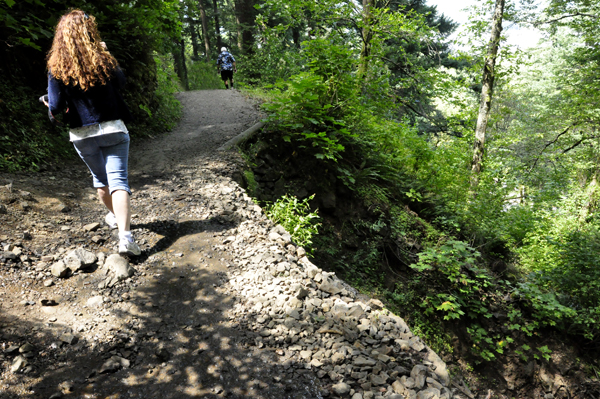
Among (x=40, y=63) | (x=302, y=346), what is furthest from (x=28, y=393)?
(x=40, y=63)

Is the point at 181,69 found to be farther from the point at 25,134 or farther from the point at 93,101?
the point at 93,101

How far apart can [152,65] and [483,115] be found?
35.1 ft

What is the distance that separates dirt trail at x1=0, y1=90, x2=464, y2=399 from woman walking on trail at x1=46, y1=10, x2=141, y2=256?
1.90ft

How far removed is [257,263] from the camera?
352 centimetres

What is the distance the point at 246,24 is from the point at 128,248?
15278mm

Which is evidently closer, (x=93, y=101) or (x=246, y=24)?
(x=93, y=101)

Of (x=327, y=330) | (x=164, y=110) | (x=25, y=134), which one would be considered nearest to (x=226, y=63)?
(x=164, y=110)

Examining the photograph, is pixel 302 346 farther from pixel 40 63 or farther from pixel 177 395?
pixel 40 63

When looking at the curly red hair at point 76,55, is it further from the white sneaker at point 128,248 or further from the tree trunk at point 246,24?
the tree trunk at point 246,24

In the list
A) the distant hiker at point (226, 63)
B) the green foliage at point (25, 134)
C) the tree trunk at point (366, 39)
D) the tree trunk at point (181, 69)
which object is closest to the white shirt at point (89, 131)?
the green foliage at point (25, 134)

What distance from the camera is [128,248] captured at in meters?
3.26

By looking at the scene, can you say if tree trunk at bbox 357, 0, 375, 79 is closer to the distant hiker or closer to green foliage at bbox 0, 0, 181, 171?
green foliage at bbox 0, 0, 181, 171

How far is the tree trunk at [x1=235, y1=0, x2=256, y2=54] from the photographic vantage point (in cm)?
1544

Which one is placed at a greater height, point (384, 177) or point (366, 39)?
point (366, 39)
